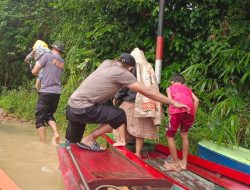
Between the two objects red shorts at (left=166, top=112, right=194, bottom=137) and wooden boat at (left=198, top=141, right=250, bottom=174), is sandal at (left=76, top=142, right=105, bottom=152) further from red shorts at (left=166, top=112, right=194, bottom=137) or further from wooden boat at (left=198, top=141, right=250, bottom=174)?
wooden boat at (left=198, top=141, right=250, bottom=174)

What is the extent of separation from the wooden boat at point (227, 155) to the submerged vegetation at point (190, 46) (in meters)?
0.21

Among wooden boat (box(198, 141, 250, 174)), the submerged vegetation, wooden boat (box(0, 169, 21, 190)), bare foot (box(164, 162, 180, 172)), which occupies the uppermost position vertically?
the submerged vegetation

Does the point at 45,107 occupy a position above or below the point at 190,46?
below

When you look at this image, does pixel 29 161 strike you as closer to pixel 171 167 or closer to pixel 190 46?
pixel 171 167

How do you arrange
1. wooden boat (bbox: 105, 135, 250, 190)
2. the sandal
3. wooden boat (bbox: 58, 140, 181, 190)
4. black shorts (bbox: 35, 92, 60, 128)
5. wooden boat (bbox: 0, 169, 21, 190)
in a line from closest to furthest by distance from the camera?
wooden boat (bbox: 58, 140, 181, 190) < wooden boat (bbox: 0, 169, 21, 190) < wooden boat (bbox: 105, 135, 250, 190) < the sandal < black shorts (bbox: 35, 92, 60, 128)

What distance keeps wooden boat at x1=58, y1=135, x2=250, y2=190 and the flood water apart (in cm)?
61

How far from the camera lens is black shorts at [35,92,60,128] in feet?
22.0

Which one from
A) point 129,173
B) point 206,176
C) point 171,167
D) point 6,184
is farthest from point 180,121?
point 6,184

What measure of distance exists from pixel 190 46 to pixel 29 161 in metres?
3.68

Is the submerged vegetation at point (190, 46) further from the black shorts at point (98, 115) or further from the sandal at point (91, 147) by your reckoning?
the sandal at point (91, 147)

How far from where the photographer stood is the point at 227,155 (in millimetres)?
4852

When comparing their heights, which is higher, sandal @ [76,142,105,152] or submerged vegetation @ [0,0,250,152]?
submerged vegetation @ [0,0,250,152]

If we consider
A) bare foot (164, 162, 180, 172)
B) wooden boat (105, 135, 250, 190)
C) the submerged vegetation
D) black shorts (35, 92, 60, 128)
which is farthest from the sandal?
black shorts (35, 92, 60, 128)

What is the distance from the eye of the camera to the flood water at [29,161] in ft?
16.0
